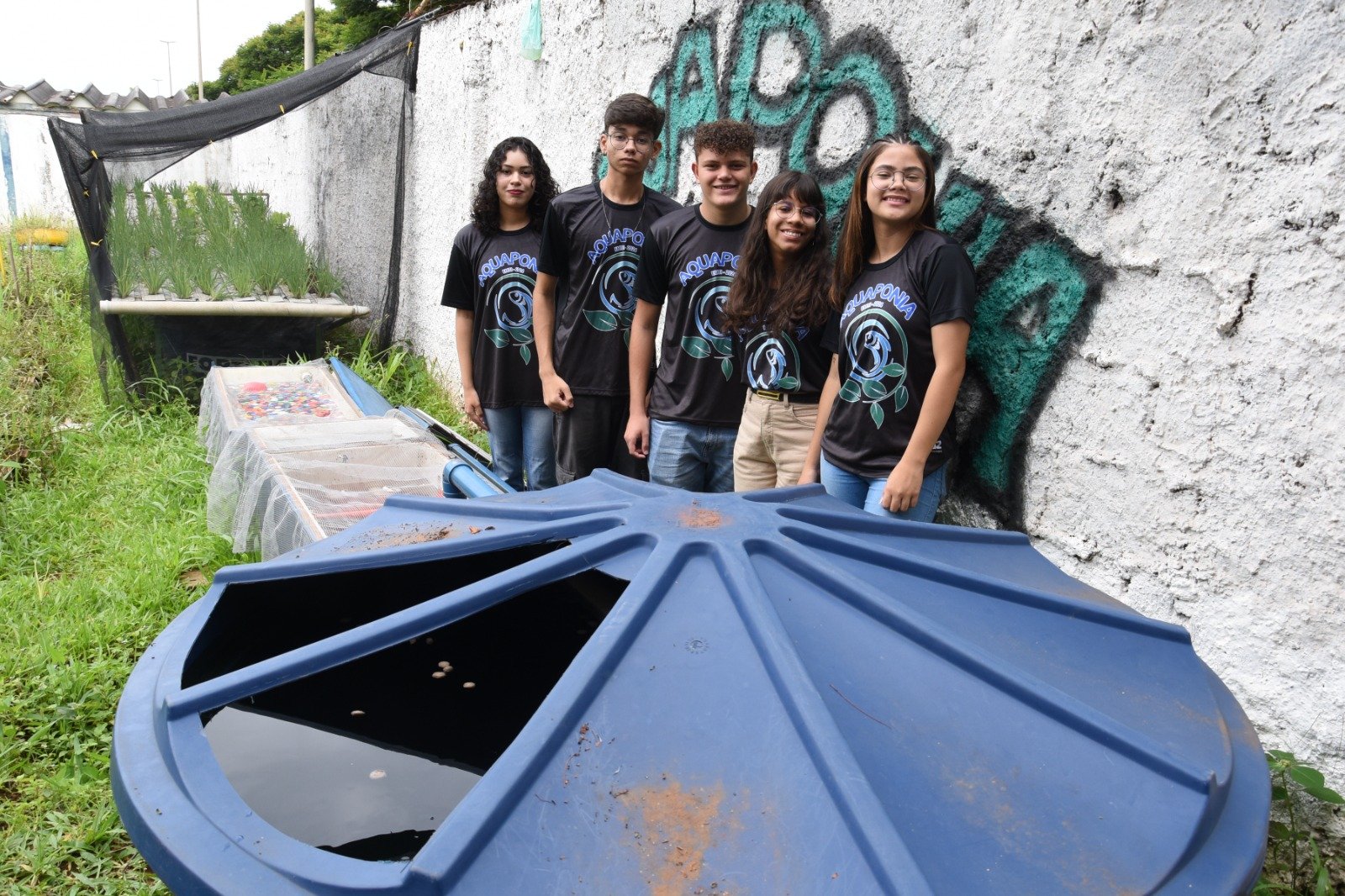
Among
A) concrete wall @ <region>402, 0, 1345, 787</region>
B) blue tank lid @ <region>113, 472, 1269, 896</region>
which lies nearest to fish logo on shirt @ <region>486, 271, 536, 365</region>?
concrete wall @ <region>402, 0, 1345, 787</region>

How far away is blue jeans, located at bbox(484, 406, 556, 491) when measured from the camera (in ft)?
12.3

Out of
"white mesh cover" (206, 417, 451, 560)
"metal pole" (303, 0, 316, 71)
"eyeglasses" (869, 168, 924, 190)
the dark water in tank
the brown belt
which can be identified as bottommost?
"white mesh cover" (206, 417, 451, 560)

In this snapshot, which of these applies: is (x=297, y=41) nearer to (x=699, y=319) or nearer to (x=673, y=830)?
(x=699, y=319)

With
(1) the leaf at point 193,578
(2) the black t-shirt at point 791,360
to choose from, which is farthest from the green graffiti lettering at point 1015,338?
(1) the leaf at point 193,578

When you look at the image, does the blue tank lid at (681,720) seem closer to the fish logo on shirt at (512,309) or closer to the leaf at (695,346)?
the leaf at (695,346)

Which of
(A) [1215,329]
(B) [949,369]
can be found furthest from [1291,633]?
(B) [949,369]

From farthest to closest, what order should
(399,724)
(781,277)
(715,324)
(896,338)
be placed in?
1. (715,324)
2. (781,277)
3. (896,338)
4. (399,724)

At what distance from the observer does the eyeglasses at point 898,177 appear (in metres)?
2.37

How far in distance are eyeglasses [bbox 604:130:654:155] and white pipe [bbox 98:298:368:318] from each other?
4.10 meters

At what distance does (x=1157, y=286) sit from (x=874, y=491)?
31.7 inches

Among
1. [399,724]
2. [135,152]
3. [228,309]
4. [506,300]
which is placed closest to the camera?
[399,724]

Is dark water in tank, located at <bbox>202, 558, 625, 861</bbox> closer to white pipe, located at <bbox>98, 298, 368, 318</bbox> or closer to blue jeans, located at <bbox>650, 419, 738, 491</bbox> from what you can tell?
blue jeans, located at <bbox>650, 419, 738, 491</bbox>

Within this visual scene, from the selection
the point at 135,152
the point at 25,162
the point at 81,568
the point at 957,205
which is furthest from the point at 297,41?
the point at 957,205

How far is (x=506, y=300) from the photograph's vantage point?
3.69 metres
